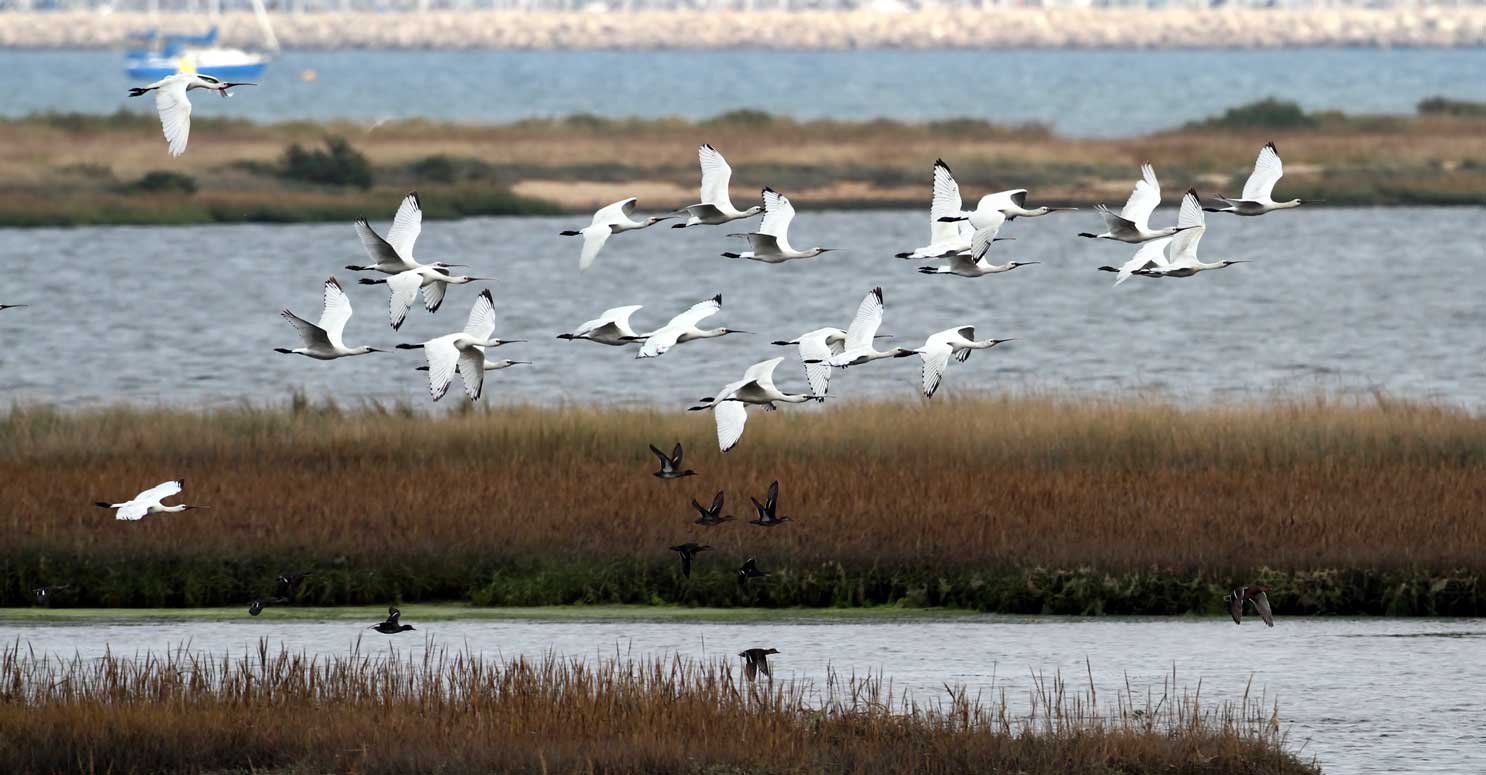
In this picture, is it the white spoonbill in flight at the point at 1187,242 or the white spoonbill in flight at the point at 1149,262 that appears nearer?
the white spoonbill in flight at the point at 1187,242

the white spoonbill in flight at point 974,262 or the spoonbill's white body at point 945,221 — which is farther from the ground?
the spoonbill's white body at point 945,221

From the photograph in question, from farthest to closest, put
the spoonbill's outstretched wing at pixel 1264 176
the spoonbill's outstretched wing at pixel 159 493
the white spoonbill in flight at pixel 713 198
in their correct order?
the spoonbill's outstretched wing at pixel 159 493 → the spoonbill's outstretched wing at pixel 1264 176 → the white spoonbill in flight at pixel 713 198

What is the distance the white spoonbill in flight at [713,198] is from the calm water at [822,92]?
96.4 meters

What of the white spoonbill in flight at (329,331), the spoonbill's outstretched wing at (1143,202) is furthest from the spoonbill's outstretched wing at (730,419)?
the spoonbill's outstretched wing at (1143,202)

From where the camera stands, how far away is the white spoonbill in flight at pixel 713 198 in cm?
1816

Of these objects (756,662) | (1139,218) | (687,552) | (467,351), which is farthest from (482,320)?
(1139,218)

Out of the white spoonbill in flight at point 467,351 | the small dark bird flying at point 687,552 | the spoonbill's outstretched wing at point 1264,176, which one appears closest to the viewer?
the white spoonbill in flight at point 467,351

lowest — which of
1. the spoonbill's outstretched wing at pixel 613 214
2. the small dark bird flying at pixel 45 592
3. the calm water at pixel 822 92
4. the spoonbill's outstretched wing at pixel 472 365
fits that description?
the small dark bird flying at pixel 45 592

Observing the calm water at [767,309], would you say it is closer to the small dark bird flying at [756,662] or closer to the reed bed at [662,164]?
the reed bed at [662,164]

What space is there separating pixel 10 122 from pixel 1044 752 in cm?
8279

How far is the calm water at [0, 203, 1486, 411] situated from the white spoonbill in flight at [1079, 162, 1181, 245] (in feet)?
45.2

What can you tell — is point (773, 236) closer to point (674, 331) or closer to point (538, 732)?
point (674, 331)

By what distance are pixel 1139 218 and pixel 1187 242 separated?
83cm

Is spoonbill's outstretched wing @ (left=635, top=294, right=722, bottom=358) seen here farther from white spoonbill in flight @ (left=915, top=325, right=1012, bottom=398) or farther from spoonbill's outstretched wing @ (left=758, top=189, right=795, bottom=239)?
white spoonbill in flight @ (left=915, top=325, right=1012, bottom=398)
